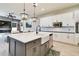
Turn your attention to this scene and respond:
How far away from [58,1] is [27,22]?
0.87 m

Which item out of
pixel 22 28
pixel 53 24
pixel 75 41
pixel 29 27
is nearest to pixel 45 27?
pixel 53 24

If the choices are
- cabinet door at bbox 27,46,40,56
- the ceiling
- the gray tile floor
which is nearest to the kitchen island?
cabinet door at bbox 27,46,40,56

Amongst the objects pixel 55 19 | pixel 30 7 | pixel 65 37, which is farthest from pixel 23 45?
pixel 65 37

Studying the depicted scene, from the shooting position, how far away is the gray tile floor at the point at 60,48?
1.79 metres

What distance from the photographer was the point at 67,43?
7.52 ft

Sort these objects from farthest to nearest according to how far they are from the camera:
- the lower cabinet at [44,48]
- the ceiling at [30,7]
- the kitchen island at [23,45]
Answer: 1. the lower cabinet at [44,48]
2. the ceiling at [30,7]
3. the kitchen island at [23,45]

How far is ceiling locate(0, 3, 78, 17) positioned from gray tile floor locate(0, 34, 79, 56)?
58 cm

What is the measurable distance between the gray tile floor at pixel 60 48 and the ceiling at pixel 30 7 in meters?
0.58

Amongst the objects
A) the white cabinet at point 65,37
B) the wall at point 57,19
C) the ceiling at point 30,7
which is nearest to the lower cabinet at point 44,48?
the white cabinet at point 65,37

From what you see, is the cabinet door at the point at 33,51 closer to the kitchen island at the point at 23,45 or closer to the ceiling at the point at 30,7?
the kitchen island at the point at 23,45

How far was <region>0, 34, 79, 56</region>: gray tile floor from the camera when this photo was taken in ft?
5.88

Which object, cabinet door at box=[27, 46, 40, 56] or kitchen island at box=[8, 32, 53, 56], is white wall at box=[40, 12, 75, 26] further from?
cabinet door at box=[27, 46, 40, 56]

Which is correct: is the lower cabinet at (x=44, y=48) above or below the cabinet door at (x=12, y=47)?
below

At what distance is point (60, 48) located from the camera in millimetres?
2330
